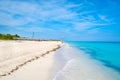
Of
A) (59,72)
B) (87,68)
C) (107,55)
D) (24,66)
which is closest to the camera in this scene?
(59,72)

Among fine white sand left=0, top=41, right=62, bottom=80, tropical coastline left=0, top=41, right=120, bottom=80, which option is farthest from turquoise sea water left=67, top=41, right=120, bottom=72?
fine white sand left=0, top=41, right=62, bottom=80

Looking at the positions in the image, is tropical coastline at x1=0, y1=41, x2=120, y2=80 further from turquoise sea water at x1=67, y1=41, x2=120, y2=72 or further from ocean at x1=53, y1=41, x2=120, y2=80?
turquoise sea water at x1=67, y1=41, x2=120, y2=72

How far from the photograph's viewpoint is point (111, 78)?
10.3 metres

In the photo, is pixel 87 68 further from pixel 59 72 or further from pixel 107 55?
pixel 107 55

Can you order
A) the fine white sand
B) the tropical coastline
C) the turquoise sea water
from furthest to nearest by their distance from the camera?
the turquoise sea water, the tropical coastline, the fine white sand

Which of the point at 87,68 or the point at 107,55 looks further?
the point at 107,55

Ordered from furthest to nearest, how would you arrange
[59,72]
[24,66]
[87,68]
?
1. [87,68]
2. [24,66]
3. [59,72]

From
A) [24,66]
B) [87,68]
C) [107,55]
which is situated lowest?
[107,55]

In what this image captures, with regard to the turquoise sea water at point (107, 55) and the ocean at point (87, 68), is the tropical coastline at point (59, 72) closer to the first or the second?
the ocean at point (87, 68)

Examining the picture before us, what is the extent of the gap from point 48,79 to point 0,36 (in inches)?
2575

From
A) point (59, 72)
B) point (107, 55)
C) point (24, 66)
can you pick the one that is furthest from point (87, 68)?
point (107, 55)

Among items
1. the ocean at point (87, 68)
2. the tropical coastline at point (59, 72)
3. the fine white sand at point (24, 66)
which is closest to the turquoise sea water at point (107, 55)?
the ocean at point (87, 68)

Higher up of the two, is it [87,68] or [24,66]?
[24,66]

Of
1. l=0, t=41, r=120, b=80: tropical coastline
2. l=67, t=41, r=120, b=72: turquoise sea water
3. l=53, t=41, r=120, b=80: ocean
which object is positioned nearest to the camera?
l=0, t=41, r=120, b=80: tropical coastline
